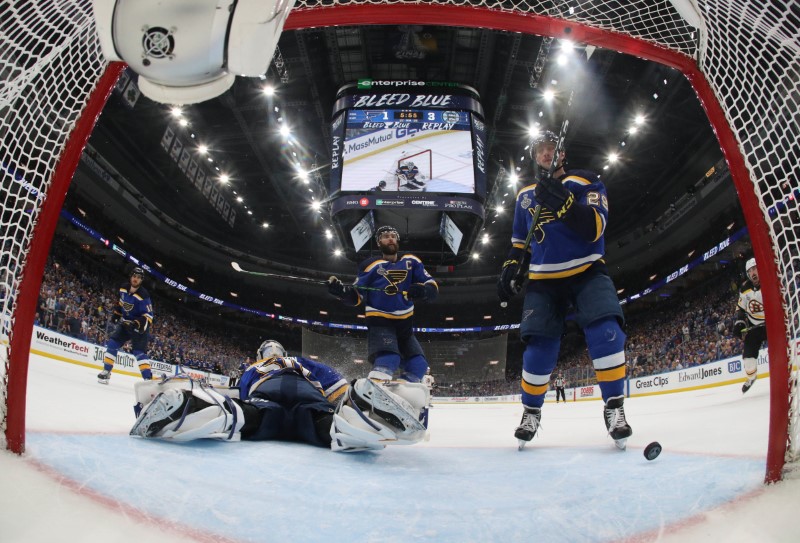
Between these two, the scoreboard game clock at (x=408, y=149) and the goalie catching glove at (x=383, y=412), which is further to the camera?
the scoreboard game clock at (x=408, y=149)

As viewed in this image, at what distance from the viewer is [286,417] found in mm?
2408

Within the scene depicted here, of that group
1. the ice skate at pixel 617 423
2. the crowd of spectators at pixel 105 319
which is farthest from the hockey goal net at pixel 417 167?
the crowd of spectators at pixel 105 319

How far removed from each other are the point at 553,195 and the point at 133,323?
21.0 ft

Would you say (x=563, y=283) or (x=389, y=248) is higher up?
(x=389, y=248)

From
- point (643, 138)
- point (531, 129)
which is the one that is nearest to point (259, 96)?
point (531, 129)

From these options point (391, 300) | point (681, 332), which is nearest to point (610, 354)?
point (391, 300)

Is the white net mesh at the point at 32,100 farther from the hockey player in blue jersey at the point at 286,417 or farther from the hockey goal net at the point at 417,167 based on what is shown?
the hockey goal net at the point at 417,167

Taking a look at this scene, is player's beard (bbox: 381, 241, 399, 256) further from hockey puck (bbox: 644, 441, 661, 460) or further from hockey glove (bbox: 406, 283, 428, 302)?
hockey puck (bbox: 644, 441, 661, 460)

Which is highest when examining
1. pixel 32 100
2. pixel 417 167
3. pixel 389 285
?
pixel 417 167

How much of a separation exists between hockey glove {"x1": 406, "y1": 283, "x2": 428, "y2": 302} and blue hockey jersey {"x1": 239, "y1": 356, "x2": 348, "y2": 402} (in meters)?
0.97

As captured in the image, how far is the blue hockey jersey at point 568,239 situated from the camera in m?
2.39

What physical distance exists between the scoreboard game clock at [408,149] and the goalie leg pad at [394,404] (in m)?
7.06

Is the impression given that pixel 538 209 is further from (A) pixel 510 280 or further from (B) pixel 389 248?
(B) pixel 389 248

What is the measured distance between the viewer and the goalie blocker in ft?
5.53
